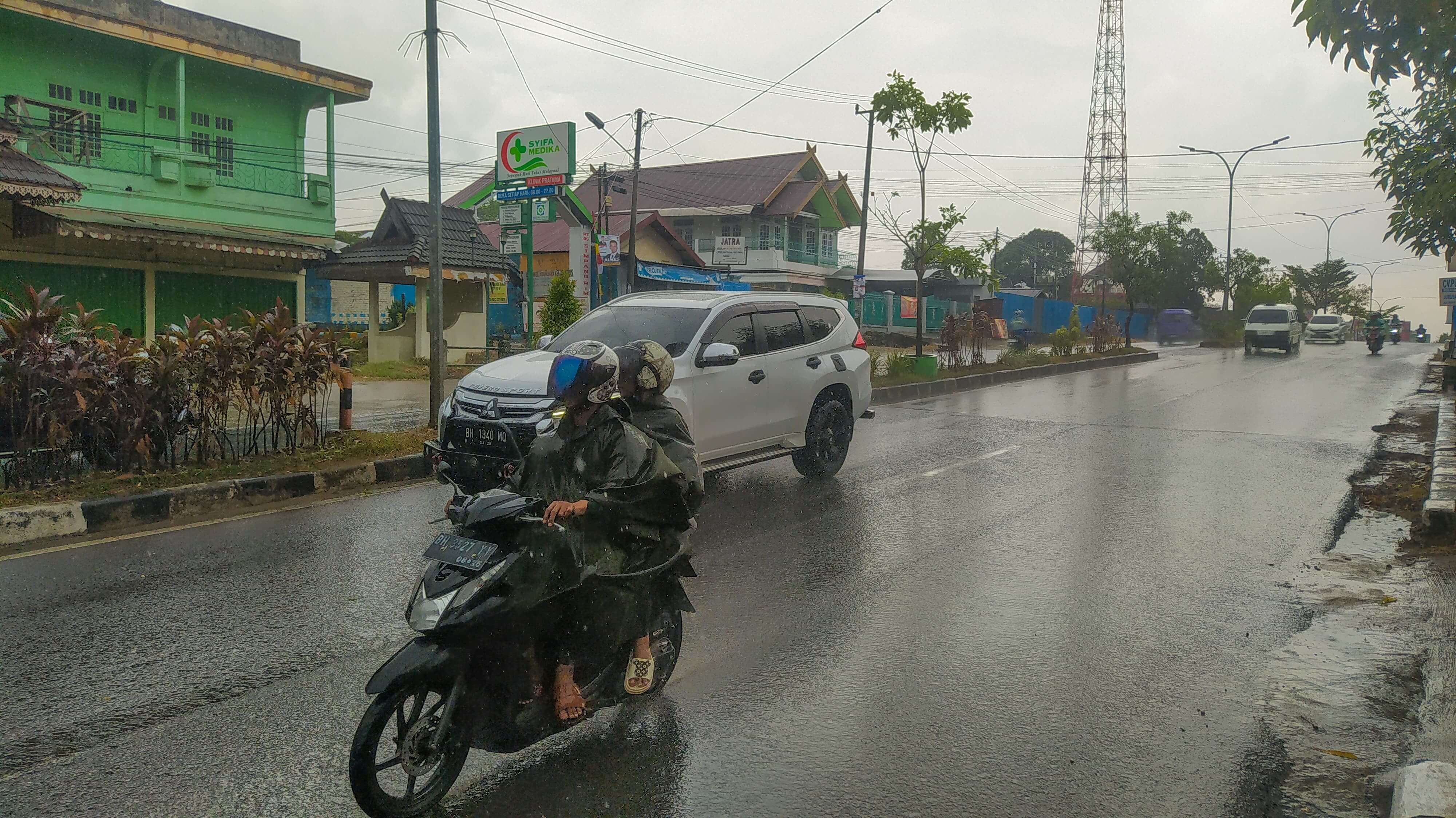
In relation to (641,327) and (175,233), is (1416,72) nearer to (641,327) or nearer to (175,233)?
(641,327)

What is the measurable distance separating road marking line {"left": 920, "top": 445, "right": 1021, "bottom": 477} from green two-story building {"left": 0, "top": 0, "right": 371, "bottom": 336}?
46.9ft

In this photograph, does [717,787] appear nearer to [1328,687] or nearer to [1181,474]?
[1328,687]

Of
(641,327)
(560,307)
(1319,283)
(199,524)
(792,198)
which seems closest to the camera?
(199,524)

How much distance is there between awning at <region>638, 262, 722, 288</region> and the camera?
34094mm

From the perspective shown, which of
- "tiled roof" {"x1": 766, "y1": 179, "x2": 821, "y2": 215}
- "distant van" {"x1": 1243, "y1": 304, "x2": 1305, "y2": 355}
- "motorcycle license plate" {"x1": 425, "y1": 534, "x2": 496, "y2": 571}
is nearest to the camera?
"motorcycle license plate" {"x1": 425, "y1": 534, "x2": 496, "y2": 571}

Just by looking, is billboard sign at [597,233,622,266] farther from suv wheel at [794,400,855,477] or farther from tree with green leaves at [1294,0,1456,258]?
tree with green leaves at [1294,0,1456,258]

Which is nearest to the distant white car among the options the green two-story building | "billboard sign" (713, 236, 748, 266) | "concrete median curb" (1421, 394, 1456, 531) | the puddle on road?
"billboard sign" (713, 236, 748, 266)

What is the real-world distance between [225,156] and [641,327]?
17114mm

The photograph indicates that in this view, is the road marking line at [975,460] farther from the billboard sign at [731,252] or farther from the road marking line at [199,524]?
the billboard sign at [731,252]

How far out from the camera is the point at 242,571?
6.35 meters

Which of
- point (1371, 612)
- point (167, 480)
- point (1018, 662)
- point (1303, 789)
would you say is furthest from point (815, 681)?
point (167, 480)

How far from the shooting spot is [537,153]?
850 inches

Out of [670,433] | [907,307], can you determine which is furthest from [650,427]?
[907,307]

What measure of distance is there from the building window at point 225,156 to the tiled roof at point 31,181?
8.64m
